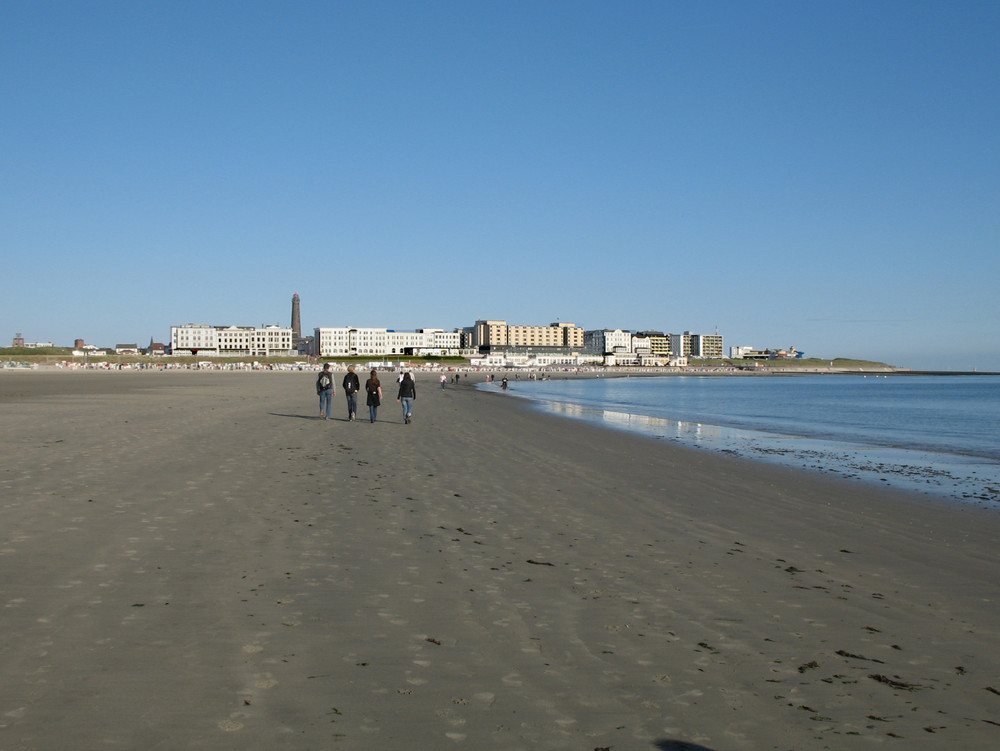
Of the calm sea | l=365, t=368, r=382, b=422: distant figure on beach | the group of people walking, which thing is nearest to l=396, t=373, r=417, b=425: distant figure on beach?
the group of people walking

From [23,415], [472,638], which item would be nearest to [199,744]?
[472,638]

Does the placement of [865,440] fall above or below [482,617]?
below

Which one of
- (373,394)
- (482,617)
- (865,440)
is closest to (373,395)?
(373,394)

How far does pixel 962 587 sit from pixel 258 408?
25978 mm

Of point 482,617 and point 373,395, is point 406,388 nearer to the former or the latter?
point 373,395

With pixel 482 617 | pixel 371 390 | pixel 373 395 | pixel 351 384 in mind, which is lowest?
pixel 482 617

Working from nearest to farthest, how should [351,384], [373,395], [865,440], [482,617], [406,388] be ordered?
[482,617] → [373,395] → [406,388] → [351,384] → [865,440]

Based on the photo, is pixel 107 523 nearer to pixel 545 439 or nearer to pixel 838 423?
pixel 545 439

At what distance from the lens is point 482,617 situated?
17.1 ft

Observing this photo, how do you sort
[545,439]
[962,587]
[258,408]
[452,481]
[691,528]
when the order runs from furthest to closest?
[258,408] → [545,439] → [452,481] → [691,528] → [962,587]

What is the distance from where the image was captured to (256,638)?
4.67 metres

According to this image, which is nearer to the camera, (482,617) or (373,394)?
(482,617)

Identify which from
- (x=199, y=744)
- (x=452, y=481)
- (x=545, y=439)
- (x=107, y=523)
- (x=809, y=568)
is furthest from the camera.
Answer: (x=545, y=439)

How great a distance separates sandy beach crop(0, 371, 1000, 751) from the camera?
3.68m
